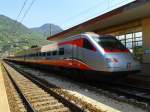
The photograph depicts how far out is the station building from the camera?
16828 mm

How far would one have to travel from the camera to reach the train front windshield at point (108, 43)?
1530 cm

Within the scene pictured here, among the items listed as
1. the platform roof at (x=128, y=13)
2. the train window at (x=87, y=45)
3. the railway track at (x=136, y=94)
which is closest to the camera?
the railway track at (x=136, y=94)

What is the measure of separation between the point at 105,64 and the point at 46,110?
203 inches

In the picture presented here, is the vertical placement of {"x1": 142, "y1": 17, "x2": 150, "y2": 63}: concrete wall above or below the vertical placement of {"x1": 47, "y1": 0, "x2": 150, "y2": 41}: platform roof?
below

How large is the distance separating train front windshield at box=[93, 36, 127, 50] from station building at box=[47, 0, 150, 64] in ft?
7.02

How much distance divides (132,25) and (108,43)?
6735 millimetres

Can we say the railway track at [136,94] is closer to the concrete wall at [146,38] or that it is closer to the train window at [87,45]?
the train window at [87,45]

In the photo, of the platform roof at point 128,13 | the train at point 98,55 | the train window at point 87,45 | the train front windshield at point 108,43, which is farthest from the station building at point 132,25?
the train window at point 87,45

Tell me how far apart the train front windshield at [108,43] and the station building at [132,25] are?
7.02ft

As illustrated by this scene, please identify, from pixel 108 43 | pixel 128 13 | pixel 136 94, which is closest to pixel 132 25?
pixel 128 13

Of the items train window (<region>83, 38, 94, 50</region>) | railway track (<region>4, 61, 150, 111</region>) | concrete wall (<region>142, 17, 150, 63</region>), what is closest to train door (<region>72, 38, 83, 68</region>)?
train window (<region>83, 38, 94, 50</region>)

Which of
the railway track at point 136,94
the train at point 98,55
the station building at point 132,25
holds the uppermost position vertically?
the station building at point 132,25

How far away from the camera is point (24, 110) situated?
1019 centimetres

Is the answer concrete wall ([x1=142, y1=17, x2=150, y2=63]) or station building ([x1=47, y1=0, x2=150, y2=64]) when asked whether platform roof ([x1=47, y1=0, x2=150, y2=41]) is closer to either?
station building ([x1=47, y1=0, x2=150, y2=64])
